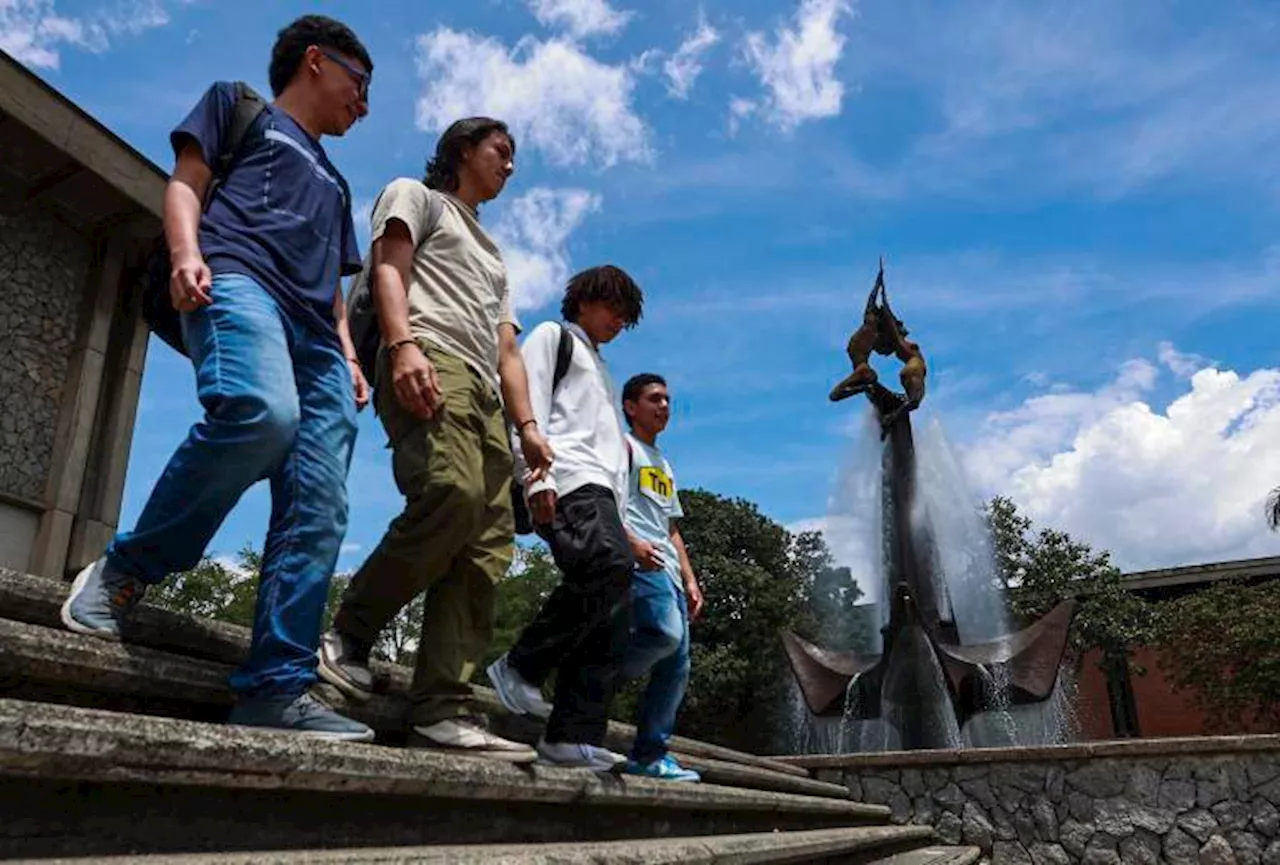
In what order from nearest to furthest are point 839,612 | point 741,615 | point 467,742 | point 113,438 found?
point 467,742 < point 113,438 < point 741,615 < point 839,612

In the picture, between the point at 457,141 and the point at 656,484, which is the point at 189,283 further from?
the point at 656,484

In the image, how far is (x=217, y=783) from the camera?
1496mm

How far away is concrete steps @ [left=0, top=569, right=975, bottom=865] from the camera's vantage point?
1301mm

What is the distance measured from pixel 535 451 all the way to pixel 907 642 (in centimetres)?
889

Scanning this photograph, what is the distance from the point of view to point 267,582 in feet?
6.66

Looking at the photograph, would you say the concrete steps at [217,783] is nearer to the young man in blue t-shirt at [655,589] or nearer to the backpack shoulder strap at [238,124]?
the young man in blue t-shirt at [655,589]

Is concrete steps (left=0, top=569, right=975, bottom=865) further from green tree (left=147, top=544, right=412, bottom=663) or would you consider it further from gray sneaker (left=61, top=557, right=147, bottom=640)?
green tree (left=147, top=544, right=412, bottom=663)

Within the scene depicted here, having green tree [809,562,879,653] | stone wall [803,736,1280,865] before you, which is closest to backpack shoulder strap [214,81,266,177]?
stone wall [803,736,1280,865]

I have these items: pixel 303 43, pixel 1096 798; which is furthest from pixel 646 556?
pixel 1096 798

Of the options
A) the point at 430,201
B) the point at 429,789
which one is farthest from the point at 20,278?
the point at 429,789

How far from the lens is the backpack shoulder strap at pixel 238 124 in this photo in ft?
7.39

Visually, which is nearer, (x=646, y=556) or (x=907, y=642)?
(x=646, y=556)

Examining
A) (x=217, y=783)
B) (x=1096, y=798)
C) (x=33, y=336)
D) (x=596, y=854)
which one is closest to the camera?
(x=217, y=783)

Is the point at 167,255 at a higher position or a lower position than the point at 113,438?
lower
